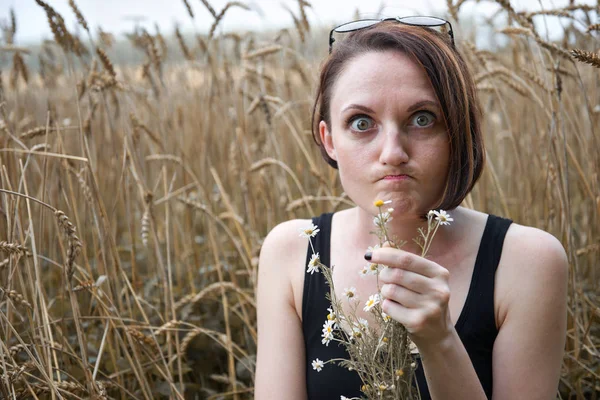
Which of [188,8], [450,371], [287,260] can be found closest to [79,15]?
[188,8]

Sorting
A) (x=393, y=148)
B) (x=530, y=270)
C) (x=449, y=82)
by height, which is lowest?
(x=530, y=270)

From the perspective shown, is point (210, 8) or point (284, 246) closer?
point (284, 246)

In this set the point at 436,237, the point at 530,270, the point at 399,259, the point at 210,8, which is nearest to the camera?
the point at 399,259

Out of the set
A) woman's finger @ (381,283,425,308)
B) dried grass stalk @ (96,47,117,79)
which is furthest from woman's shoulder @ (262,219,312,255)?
dried grass stalk @ (96,47,117,79)

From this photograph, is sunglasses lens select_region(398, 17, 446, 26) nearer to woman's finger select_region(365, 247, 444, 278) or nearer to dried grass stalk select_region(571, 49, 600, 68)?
dried grass stalk select_region(571, 49, 600, 68)

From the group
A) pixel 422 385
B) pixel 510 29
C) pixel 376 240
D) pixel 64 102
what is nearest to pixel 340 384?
pixel 422 385

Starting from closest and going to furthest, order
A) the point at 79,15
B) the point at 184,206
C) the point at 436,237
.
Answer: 1. the point at 436,237
2. the point at 79,15
3. the point at 184,206

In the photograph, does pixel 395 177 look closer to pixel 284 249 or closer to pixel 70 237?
pixel 284 249

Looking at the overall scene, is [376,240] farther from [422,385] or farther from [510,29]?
[510,29]

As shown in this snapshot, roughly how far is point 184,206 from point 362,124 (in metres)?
1.45

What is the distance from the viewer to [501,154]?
3088 millimetres

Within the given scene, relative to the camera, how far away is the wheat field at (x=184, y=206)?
163 cm

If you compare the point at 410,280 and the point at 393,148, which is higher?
the point at 393,148

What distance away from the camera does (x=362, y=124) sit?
4.24 ft
